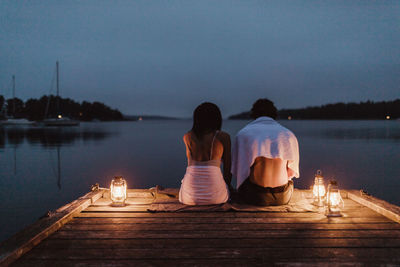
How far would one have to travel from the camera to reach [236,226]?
377 cm

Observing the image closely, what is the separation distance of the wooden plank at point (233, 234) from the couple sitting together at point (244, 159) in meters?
0.94

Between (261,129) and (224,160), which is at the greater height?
(261,129)

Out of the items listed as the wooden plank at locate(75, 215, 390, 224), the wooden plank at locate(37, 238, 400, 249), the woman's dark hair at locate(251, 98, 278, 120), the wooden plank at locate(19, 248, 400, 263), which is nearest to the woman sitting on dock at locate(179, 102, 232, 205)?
the wooden plank at locate(75, 215, 390, 224)

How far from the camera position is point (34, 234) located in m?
3.26

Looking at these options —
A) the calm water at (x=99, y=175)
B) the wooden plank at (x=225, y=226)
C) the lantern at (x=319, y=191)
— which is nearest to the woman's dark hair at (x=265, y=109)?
the lantern at (x=319, y=191)

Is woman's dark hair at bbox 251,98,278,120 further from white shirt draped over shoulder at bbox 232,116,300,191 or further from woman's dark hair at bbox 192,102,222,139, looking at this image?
woman's dark hair at bbox 192,102,222,139

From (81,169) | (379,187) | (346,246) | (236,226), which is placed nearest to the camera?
(346,246)

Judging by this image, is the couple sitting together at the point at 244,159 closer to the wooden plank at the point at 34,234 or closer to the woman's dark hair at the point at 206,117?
the woman's dark hair at the point at 206,117

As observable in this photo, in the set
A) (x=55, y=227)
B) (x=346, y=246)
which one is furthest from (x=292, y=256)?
(x=55, y=227)

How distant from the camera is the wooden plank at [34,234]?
9.30 ft

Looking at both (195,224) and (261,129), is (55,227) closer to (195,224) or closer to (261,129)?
(195,224)

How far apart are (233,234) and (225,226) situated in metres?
0.27

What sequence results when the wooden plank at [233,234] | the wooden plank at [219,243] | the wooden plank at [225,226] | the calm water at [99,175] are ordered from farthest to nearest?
the calm water at [99,175], the wooden plank at [225,226], the wooden plank at [233,234], the wooden plank at [219,243]

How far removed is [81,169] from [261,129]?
44.6 ft
